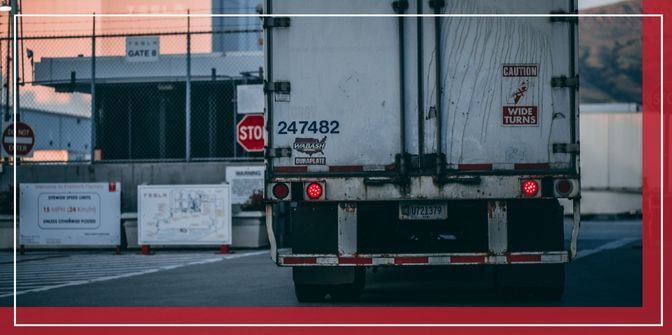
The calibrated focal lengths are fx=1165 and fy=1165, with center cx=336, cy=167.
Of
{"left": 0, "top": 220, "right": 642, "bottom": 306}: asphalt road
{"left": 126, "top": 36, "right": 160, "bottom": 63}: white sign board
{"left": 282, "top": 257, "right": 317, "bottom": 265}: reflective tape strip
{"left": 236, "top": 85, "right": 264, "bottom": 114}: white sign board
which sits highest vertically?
{"left": 126, "top": 36, "right": 160, "bottom": 63}: white sign board

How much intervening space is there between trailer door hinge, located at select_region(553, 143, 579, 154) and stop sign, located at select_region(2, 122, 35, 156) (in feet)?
52.7

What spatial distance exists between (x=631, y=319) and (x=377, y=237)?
2635 millimetres

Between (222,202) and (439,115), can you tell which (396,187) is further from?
(222,202)

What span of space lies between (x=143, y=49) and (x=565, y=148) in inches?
684

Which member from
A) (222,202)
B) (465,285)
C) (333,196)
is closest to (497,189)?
(333,196)

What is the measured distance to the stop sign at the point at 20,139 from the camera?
81.5ft

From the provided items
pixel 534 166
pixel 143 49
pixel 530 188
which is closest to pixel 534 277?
pixel 530 188

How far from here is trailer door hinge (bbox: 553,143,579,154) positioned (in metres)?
11.3

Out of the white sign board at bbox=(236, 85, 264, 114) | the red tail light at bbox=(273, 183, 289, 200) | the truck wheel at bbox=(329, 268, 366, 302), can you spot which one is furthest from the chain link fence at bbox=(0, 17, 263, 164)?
the red tail light at bbox=(273, 183, 289, 200)

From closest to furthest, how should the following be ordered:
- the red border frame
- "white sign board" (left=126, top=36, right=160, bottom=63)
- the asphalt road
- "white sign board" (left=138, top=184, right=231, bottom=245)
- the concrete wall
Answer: the red border frame → the asphalt road → "white sign board" (left=138, top=184, right=231, bottom=245) → the concrete wall → "white sign board" (left=126, top=36, right=160, bottom=63)

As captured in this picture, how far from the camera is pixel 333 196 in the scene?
37.8 feet

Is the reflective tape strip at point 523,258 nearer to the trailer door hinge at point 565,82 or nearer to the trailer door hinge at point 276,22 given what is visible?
the trailer door hinge at point 565,82

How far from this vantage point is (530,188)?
1130cm

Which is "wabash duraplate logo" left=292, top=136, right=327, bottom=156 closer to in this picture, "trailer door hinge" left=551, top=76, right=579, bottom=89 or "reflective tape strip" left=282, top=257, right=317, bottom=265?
"reflective tape strip" left=282, top=257, right=317, bottom=265
